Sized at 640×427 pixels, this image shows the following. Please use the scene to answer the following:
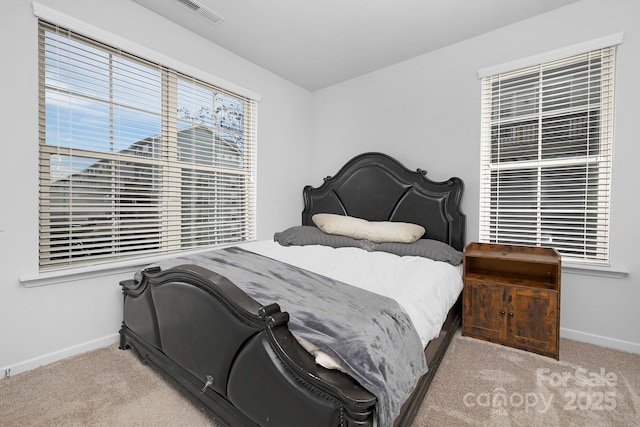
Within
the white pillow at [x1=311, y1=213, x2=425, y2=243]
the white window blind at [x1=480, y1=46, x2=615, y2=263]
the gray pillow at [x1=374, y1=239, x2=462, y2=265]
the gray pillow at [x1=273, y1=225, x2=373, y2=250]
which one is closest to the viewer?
the white window blind at [x1=480, y1=46, x2=615, y2=263]

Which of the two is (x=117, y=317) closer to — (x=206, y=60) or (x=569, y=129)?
(x=206, y=60)

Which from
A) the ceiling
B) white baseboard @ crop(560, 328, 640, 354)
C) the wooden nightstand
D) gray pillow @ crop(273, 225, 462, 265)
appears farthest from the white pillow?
the ceiling

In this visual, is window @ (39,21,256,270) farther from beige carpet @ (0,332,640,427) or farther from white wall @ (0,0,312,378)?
beige carpet @ (0,332,640,427)

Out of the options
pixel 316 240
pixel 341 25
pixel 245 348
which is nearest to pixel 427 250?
pixel 316 240

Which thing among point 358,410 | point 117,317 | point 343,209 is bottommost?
point 117,317

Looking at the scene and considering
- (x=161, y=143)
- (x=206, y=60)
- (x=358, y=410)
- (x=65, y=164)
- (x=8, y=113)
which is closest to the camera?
(x=358, y=410)

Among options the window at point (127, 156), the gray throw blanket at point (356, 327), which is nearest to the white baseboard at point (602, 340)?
the gray throw blanket at point (356, 327)

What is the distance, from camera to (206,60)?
8.96 ft

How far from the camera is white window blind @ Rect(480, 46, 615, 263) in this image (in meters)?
2.17

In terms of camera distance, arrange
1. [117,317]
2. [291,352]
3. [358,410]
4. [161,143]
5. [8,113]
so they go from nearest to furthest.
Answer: [358,410] < [291,352] < [8,113] < [117,317] < [161,143]

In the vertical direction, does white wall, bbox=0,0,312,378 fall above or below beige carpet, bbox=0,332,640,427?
above

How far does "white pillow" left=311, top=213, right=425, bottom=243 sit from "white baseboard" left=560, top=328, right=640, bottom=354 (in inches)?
52.5

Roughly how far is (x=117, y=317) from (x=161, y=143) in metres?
1.44

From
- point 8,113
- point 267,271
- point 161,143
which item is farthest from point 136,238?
point 267,271
